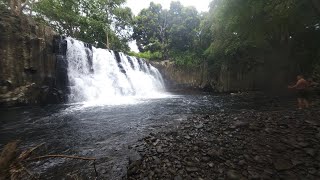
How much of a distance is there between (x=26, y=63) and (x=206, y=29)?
1945 cm

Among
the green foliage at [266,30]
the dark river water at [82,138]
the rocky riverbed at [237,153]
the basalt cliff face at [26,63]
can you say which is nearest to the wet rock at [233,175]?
the rocky riverbed at [237,153]

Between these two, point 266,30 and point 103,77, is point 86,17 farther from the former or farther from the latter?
point 266,30

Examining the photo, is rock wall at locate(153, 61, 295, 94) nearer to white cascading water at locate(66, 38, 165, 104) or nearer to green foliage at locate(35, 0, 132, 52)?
white cascading water at locate(66, 38, 165, 104)

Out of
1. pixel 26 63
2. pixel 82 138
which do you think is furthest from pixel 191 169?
pixel 26 63

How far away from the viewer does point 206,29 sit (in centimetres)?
2503

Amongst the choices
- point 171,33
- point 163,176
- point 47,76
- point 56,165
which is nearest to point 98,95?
point 47,76

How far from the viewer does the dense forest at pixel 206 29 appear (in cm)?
1328

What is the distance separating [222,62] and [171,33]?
11062mm

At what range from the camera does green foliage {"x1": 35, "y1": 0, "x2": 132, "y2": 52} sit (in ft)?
98.0

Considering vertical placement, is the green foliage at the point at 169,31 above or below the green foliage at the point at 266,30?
above

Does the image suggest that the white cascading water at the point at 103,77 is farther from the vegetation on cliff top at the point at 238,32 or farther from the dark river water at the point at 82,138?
the vegetation on cliff top at the point at 238,32

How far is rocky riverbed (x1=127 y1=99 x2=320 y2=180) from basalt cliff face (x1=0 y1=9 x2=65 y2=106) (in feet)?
45.1

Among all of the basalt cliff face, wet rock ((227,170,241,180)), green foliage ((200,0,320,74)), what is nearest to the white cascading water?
the basalt cliff face

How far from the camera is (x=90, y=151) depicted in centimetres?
595
